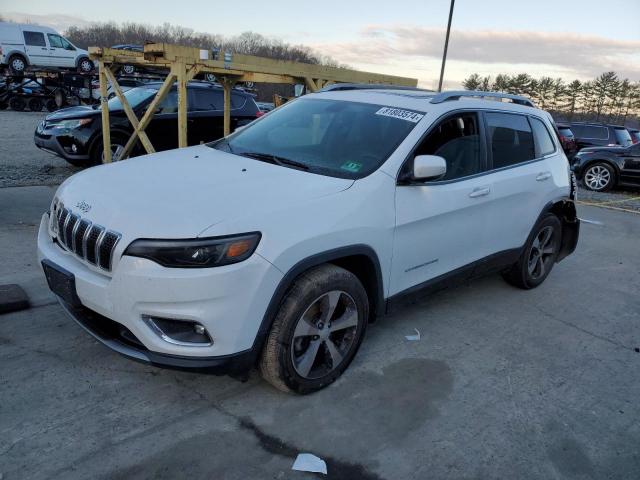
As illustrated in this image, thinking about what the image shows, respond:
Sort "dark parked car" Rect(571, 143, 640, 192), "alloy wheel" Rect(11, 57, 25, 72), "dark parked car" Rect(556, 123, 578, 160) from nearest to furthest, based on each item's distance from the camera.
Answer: "dark parked car" Rect(571, 143, 640, 192) < "dark parked car" Rect(556, 123, 578, 160) < "alloy wheel" Rect(11, 57, 25, 72)

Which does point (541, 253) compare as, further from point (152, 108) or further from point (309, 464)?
point (152, 108)

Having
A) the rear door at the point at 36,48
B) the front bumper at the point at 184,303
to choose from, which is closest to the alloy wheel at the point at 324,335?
the front bumper at the point at 184,303

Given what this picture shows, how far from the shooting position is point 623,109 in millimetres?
51250

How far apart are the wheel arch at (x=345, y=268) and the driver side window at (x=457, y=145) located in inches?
33.7

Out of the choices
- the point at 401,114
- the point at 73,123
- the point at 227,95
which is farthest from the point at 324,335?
the point at 73,123

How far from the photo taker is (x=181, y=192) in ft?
9.58

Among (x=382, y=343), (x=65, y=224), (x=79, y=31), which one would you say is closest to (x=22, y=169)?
(x=65, y=224)

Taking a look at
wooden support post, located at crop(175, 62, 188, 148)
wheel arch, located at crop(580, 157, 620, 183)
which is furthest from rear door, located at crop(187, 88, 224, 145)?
wheel arch, located at crop(580, 157, 620, 183)

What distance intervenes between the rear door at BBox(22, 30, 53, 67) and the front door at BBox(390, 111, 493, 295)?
2496 cm

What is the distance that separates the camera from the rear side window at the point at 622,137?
1581cm

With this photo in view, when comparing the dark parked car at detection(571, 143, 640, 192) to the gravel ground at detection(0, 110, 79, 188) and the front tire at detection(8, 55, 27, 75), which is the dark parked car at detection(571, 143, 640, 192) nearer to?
the gravel ground at detection(0, 110, 79, 188)

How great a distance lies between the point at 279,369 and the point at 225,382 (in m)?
0.52

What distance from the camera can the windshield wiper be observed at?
3.47 meters

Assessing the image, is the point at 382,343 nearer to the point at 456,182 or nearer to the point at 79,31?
the point at 456,182
